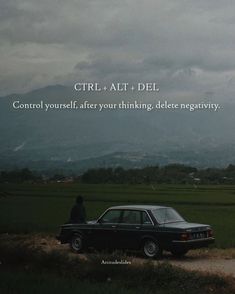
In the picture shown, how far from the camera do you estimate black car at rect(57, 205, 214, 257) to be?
50.3 feet

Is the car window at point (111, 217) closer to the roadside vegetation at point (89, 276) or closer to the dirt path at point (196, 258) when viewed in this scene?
the dirt path at point (196, 258)

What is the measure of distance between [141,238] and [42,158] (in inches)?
153

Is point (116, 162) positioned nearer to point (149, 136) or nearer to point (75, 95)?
point (149, 136)

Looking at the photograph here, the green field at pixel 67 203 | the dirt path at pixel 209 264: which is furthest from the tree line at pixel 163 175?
the dirt path at pixel 209 264

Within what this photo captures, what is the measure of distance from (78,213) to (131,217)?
1.56m

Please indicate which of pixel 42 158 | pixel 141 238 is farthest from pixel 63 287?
pixel 42 158

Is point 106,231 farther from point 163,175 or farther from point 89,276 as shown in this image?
point 163,175

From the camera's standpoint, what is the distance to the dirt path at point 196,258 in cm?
1449

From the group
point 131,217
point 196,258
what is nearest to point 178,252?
point 196,258

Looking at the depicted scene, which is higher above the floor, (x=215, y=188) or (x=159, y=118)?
(x=159, y=118)

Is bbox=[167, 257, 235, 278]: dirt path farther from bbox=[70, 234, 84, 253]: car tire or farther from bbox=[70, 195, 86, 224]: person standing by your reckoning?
bbox=[70, 195, 86, 224]: person standing

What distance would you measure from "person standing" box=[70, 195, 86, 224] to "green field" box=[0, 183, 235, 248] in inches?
21.1

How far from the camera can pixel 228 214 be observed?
25547mm

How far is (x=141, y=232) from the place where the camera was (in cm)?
1569
